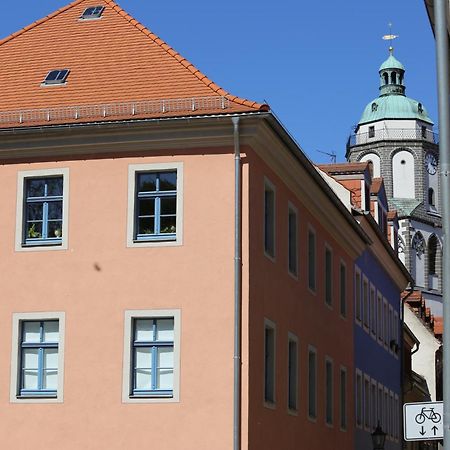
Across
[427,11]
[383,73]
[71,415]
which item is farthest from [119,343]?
[383,73]

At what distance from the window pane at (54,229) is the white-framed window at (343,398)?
39.8ft

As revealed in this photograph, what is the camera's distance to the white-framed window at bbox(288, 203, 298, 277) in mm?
27258

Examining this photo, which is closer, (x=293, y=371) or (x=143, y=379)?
(x=143, y=379)

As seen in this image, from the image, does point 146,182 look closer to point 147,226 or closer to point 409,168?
point 147,226

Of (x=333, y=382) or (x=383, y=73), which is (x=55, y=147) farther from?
(x=383, y=73)

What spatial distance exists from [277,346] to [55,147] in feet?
19.8

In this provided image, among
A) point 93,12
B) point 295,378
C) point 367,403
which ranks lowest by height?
point 295,378

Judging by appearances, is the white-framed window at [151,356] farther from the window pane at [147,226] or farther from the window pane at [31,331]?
the window pane at [31,331]

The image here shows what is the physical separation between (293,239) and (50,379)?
276 inches

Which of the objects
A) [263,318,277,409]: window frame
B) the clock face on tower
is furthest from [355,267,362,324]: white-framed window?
the clock face on tower

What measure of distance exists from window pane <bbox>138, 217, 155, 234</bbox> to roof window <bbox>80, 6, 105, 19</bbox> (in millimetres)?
6134

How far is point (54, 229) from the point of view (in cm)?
2403

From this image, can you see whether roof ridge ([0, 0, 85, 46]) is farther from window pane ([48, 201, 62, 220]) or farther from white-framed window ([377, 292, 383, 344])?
white-framed window ([377, 292, 383, 344])

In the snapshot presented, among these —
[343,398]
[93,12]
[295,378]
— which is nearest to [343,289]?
[343,398]
